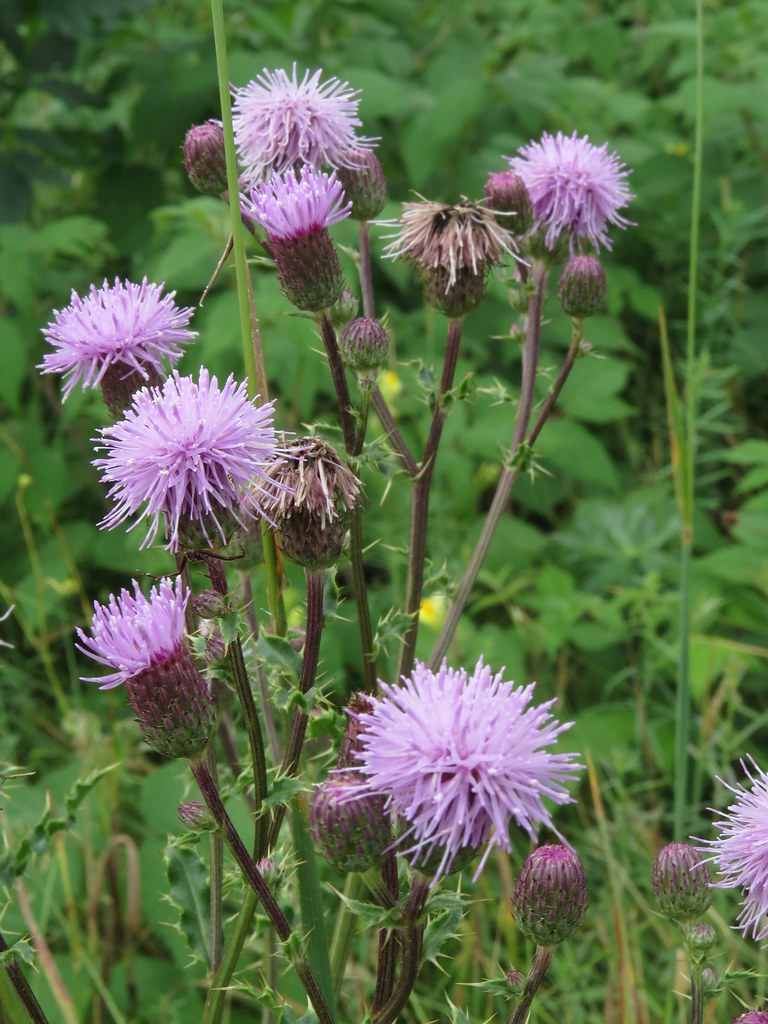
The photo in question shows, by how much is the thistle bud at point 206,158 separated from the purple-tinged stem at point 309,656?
565 millimetres

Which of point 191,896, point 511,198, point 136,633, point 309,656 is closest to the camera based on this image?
point 136,633

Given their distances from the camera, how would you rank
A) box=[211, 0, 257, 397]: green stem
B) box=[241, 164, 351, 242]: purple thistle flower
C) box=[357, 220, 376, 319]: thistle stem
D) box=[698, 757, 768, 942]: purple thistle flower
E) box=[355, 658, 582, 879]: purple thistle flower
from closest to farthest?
box=[355, 658, 582, 879]: purple thistle flower < box=[698, 757, 768, 942]: purple thistle flower < box=[211, 0, 257, 397]: green stem < box=[241, 164, 351, 242]: purple thistle flower < box=[357, 220, 376, 319]: thistle stem

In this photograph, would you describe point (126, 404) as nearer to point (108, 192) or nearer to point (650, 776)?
point (650, 776)

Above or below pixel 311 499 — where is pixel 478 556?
above

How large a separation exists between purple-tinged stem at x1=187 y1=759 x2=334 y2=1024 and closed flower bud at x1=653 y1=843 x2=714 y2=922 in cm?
36

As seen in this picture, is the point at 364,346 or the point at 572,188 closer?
the point at 364,346

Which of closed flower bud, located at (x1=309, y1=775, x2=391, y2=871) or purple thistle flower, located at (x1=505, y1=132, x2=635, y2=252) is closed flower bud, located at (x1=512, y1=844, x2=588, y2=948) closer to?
closed flower bud, located at (x1=309, y1=775, x2=391, y2=871)

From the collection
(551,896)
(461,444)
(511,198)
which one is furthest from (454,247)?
(461,444)

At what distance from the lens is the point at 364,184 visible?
1470 millimetres

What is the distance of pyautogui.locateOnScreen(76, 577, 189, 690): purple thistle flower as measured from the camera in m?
0.98

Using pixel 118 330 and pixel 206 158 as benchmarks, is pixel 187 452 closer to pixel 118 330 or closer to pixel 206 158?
pixel 118 330

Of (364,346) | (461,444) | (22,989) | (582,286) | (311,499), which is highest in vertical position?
(461,444)

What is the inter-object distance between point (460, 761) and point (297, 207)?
663 millimetres

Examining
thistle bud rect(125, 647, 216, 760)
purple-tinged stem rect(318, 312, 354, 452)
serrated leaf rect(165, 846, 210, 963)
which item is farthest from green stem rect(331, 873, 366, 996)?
purple-tinged stem rect(318, 312, 354, 452)
